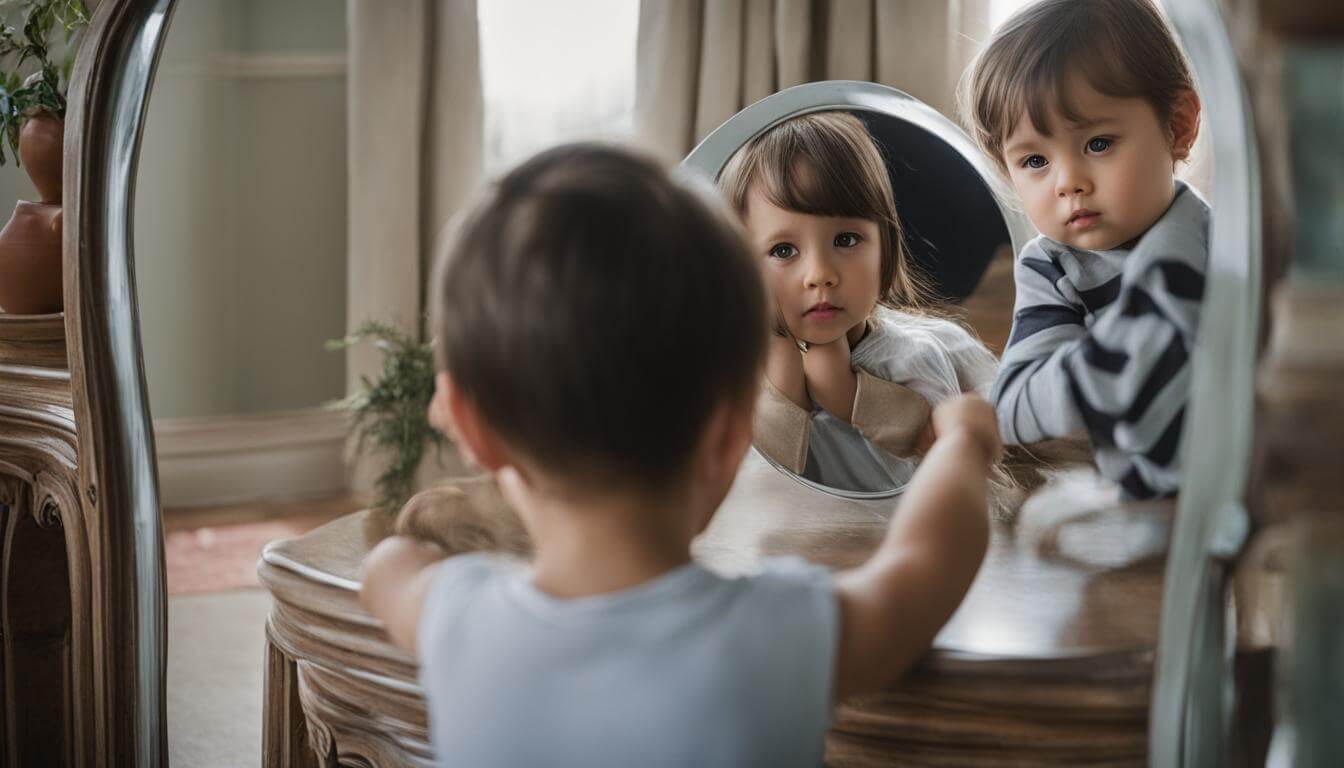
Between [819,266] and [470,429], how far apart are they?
0.31m

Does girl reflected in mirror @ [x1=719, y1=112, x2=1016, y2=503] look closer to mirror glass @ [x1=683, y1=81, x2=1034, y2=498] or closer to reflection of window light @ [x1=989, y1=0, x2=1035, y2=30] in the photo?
mirror glass @ [x1=683, y1=81, x2=1034, y2=498]

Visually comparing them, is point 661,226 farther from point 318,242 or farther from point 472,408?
point 318,242

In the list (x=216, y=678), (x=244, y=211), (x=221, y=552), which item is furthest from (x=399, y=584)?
(x=244, y=211)

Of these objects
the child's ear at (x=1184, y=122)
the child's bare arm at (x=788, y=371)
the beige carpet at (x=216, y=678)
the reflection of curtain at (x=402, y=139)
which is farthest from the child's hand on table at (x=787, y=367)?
the reflection of curtain at (x=402, y=139)

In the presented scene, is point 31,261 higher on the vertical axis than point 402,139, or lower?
lower

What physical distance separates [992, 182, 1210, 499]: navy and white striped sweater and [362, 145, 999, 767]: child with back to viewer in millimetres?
161

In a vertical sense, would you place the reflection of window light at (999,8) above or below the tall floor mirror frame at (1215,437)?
above

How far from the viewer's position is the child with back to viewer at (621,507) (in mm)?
415

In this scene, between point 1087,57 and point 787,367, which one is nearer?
point 1087,57

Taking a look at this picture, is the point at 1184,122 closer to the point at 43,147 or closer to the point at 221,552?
the point at 43,147

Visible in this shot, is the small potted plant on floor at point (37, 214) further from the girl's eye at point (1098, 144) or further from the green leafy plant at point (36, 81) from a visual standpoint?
the girl's eye at point (1098, 144)

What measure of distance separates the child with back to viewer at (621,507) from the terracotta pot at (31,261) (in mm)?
697

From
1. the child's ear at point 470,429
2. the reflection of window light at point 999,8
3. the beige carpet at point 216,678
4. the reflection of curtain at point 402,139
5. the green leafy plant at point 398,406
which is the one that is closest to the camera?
the child's ear at point 470,429

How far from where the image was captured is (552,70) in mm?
2947
